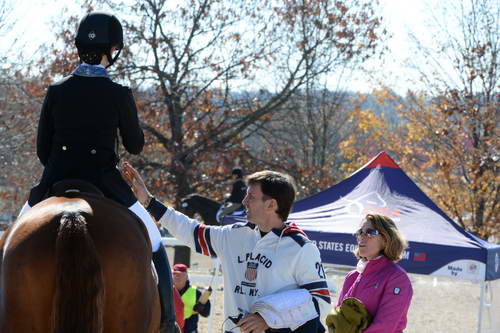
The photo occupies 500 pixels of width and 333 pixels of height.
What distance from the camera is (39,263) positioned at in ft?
10.9

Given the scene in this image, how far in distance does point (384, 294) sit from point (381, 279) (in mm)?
104

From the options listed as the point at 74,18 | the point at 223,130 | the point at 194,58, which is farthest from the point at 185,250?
the point at 74,18

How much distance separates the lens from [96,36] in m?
4.16

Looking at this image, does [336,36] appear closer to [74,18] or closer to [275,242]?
[74,18]

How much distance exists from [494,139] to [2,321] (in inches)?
498

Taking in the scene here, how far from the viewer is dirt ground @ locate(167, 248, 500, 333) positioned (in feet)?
38.6

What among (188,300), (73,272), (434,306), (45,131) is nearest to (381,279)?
(73,272)

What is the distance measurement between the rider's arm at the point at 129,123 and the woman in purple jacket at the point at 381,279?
1.73 meters

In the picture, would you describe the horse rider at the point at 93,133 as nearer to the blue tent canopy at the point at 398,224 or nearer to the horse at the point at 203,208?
the blue tent canopy at the point at 398,224

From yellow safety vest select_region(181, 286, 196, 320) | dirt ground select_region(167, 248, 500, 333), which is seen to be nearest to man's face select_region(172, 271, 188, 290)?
yellow safety vest select_region(181, 286, 196, 320)

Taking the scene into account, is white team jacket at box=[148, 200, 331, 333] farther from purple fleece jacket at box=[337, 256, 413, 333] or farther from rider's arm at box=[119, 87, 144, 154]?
purple fleece jacket at box=[337, 256, 413, 333]

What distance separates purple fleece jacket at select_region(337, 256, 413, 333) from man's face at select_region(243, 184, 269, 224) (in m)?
1.11

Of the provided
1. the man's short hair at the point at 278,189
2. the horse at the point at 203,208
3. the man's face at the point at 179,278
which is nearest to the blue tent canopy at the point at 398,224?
the man's face at the point at 179,278

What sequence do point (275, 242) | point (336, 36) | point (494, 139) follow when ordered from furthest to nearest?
point (336, 36)
point (494, 139)
point (275, 242)
